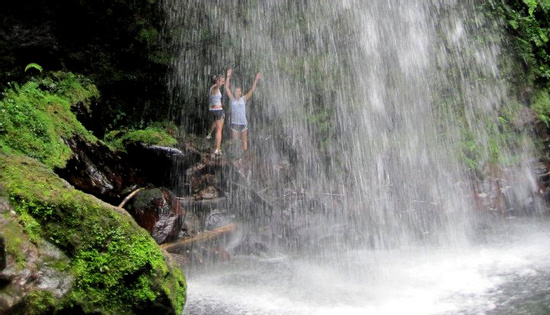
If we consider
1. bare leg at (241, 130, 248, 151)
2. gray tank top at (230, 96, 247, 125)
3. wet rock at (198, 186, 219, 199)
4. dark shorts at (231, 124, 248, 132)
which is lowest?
wet rock at (198, 186, 219, 199)

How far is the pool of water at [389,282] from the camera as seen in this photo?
5785mm

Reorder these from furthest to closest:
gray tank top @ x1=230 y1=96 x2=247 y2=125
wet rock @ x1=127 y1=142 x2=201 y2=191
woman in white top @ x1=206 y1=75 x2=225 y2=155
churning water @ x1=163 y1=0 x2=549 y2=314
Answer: gray tank top @ x1=230 y1=96 x2=247 y2=125, woman in white top @ x1=206 y1=75 x2=225 y2=155, wet rock @ x1=127 y1=142 x2=201 y2=191, churning water @ x1=163 y1=0 x2=549 y2=314

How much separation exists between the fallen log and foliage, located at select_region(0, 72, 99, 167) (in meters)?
2.39

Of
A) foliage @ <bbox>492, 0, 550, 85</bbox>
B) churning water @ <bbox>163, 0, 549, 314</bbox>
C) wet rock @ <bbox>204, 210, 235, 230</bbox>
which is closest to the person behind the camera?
churning water @ <bbox>163, 0, 549, 314</bbox>

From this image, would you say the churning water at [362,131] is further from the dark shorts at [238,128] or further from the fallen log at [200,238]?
the dark shorts at [238,128]

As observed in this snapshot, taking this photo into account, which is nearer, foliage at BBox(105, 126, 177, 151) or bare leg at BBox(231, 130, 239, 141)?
foliage at BBox(105, 126, 177, 151)

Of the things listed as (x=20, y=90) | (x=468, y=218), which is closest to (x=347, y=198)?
(x=468, y=218)

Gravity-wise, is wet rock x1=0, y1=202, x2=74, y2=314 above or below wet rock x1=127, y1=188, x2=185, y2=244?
below

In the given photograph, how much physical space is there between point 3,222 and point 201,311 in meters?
2.77

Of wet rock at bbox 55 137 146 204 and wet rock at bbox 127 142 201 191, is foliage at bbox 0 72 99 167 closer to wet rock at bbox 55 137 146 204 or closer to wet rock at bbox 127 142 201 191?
wet rock at bbox 55 137 146 204

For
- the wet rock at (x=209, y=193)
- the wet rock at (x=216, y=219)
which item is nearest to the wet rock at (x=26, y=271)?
the wet rock at (x=216, y=219)

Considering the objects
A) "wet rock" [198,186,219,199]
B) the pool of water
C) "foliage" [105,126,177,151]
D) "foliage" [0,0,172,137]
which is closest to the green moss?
the pool of water

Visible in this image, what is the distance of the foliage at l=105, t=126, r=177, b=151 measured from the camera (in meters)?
9.88

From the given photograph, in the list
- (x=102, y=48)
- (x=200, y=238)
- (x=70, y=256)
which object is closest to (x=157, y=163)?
(x=200, y=238)
